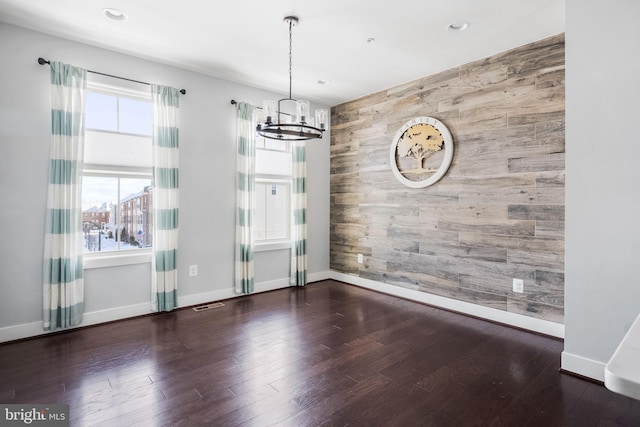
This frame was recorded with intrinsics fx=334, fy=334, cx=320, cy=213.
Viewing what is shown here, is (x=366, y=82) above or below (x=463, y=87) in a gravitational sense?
above

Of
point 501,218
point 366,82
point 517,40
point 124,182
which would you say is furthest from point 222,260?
point 517,40

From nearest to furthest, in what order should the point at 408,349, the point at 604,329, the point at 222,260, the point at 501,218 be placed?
the point at 604,329
the point at 408,349
the point at 501,218
the point at 222,260

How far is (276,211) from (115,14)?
296 centimetres

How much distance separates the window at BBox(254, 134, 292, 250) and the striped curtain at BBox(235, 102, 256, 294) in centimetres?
27

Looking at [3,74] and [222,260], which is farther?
[222,260]

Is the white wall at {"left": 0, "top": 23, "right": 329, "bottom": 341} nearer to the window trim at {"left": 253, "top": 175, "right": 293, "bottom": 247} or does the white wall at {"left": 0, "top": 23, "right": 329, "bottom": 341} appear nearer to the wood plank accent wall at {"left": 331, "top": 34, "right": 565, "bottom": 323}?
the window trim at {"left": 253, "top": 175, "right": 293, "bottom": 247}

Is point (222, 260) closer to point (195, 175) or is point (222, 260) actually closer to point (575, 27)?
point (195, 175)

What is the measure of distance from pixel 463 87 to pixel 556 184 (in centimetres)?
148

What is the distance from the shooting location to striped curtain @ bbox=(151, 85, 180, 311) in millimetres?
3736

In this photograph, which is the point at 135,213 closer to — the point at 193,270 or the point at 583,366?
the point at 193,270

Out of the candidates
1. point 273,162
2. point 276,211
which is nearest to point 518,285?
point 276,211

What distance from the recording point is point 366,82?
176 inches

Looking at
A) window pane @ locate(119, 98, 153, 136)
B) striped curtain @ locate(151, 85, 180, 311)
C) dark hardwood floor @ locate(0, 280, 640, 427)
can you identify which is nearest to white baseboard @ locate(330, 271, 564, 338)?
dark hardwood floor @ locate(0, 280, 640, 427)

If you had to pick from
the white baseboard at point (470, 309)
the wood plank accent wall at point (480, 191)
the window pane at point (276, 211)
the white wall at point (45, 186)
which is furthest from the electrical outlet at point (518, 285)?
the window pane at point (276, 211)
